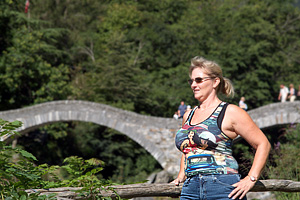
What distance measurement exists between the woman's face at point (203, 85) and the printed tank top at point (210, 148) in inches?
5.4

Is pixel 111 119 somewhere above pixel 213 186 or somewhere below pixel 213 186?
above

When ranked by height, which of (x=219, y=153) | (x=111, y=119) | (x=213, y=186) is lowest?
(x=213, y=186)

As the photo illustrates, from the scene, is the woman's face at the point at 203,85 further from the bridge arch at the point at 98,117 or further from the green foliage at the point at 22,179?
the bridge arch at the point at 98,117

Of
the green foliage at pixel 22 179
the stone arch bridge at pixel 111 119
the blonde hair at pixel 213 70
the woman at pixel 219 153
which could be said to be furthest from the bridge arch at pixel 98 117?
the woman at pixel 219 153

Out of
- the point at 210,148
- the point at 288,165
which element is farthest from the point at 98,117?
the point at 210,148

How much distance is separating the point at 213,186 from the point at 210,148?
0.18 meters

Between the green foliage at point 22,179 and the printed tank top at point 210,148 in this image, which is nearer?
the printed tank top at point 210,148

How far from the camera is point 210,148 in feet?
6.73

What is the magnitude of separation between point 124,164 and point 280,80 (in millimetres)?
9219

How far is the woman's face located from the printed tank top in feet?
0.45

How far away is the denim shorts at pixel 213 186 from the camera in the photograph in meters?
2.01

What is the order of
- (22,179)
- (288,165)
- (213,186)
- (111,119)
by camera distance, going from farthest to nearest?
(111,119) → (288,165) → (22,179) → (213,186)

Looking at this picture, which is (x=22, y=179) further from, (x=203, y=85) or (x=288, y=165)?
(x=288, y=165)

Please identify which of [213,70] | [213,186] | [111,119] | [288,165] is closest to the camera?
[213,186]
